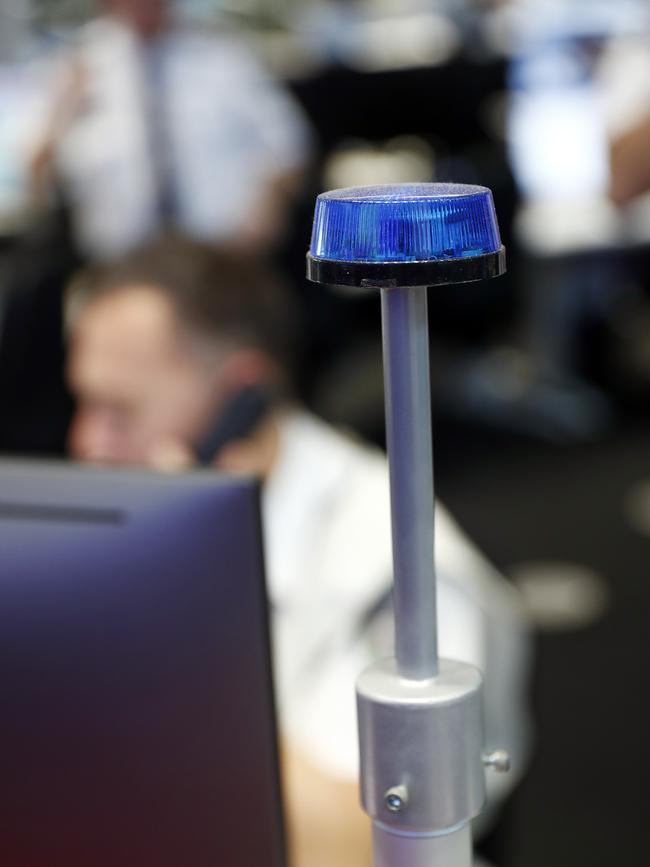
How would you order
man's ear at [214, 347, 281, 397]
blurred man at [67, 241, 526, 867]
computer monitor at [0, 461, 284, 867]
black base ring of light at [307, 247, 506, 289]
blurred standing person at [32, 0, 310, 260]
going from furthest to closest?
blurred standing person at [32, 0, 310, 260]
man's ear at [214, 347, 281, 397]
blurred man at [67, 241, 526, 867]
computer monitor at [0, 461, 284, 867]
black base ring of light at [307, 247, 506, 289]

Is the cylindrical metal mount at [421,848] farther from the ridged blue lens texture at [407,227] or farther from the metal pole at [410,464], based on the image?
the ridged blue lens texture at [407,227]

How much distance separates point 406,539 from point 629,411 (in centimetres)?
477

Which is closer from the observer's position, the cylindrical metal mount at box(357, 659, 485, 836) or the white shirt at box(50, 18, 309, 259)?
the cylindrical metal mount at box(357, 659, 485, 836)

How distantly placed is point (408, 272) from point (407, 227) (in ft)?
0.06

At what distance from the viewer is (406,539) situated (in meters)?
0.64

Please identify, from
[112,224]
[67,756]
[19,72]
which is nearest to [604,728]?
[112,224]

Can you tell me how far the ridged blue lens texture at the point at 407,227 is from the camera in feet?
1.98

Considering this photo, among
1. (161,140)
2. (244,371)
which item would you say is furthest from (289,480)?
(161,140)

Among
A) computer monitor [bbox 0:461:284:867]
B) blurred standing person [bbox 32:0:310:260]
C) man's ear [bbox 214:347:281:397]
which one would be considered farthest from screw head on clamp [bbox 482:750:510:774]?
blurred standing person [bbox 32:0:310:260]

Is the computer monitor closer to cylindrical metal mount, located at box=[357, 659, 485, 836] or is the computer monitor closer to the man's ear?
cylindrical metal mount, located at box=[357, 659, 485, 836]

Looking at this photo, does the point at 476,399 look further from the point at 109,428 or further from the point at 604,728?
the point at 109,428

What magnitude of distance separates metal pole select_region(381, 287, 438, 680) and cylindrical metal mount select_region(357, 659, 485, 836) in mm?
20

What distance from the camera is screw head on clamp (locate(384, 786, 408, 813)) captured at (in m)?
0.66

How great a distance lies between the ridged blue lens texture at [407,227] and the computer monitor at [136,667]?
215mm
